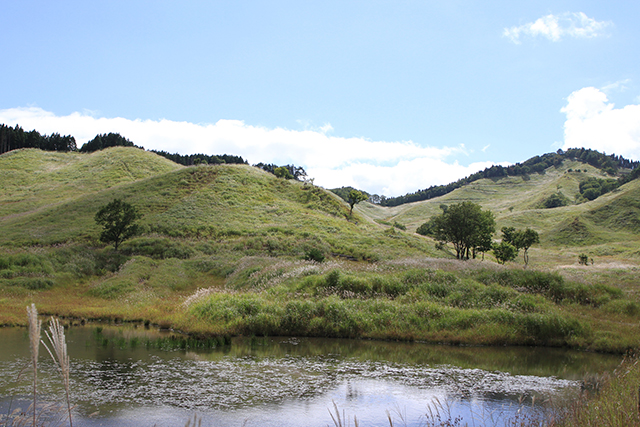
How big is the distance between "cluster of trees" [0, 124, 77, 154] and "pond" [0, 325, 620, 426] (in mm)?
135131

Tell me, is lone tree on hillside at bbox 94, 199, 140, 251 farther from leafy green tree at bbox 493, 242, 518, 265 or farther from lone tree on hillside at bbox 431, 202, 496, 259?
leafy green tree at bbox 493, 242, 518, 265

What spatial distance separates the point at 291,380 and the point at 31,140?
15065 cm

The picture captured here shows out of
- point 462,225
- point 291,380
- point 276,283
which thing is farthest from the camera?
point 462,225

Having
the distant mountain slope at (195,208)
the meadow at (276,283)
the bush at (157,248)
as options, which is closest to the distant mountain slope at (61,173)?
the distant mountain slope at (195,208)

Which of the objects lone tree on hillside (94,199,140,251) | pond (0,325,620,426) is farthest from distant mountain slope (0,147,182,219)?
pond (0,325,620,426)

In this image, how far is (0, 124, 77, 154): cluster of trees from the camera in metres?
124

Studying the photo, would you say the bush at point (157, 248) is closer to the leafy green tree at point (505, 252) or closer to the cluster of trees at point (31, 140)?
the leafy green tree at point (505, 252)

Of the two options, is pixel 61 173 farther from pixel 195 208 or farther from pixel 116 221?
pixel 116 221

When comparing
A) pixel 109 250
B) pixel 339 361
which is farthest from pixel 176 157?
pixel 339 361

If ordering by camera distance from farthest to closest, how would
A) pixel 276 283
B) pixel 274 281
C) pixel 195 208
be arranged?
pixel 195 208
pixel 274 281
pixel 276 283

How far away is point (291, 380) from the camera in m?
13.0

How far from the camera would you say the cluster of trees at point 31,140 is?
124125 mm

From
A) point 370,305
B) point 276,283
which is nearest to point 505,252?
point 276,283

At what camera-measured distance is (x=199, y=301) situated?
2408 centimetres
